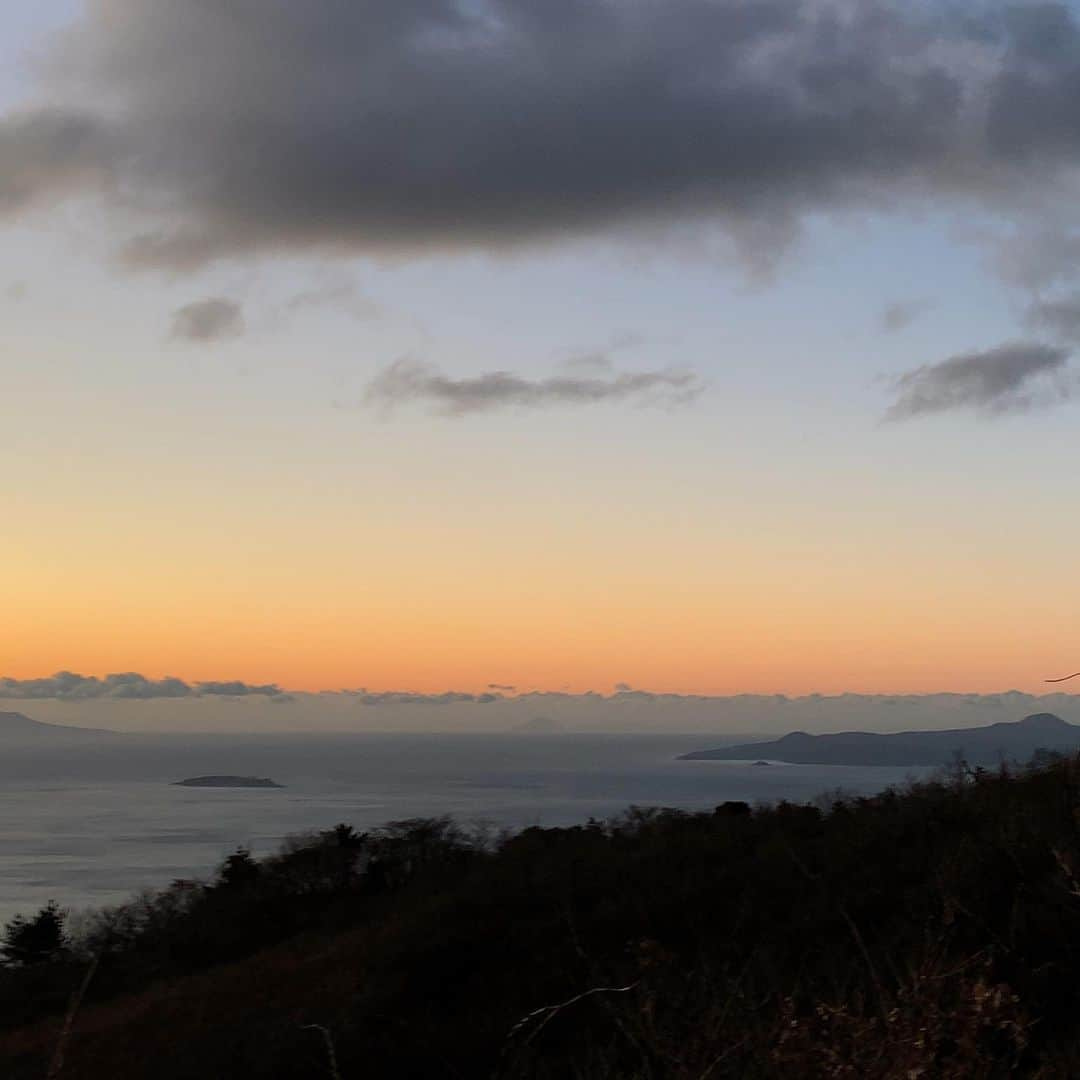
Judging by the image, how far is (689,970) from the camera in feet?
30.3

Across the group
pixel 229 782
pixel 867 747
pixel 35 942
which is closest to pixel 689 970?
pixel 35 942

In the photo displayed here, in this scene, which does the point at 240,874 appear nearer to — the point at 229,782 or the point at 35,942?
the point at 35,942

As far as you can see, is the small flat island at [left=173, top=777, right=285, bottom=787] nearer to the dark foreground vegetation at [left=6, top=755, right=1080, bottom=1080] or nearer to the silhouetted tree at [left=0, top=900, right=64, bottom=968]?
the silhouetted tree at [left=0, top=900, right=64, bottom=968]

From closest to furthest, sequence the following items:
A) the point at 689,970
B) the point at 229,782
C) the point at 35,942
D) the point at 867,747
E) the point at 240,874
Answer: the point at 689,970 < the point at 240,874 < the point at 35,942 < the point at 867,747 < the point at 229,782

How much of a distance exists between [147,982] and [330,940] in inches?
108

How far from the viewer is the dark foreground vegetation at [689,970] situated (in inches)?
228

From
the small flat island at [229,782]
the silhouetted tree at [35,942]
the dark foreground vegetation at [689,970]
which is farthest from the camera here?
the small flat island at [229,782]

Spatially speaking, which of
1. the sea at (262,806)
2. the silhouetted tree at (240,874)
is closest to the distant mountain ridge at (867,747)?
the sea at (262,806)

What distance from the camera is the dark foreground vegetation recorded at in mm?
5781

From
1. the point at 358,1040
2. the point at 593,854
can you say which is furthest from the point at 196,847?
the point at 358,1040

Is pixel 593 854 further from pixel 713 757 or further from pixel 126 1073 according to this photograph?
pixel 713 757

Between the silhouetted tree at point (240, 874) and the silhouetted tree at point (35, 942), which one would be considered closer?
the silhouetted tree at point (240, 874)

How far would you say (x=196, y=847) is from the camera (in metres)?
79.5

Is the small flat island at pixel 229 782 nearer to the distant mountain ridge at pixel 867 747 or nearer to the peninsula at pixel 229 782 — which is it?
the peninsula at pixel 229 782
